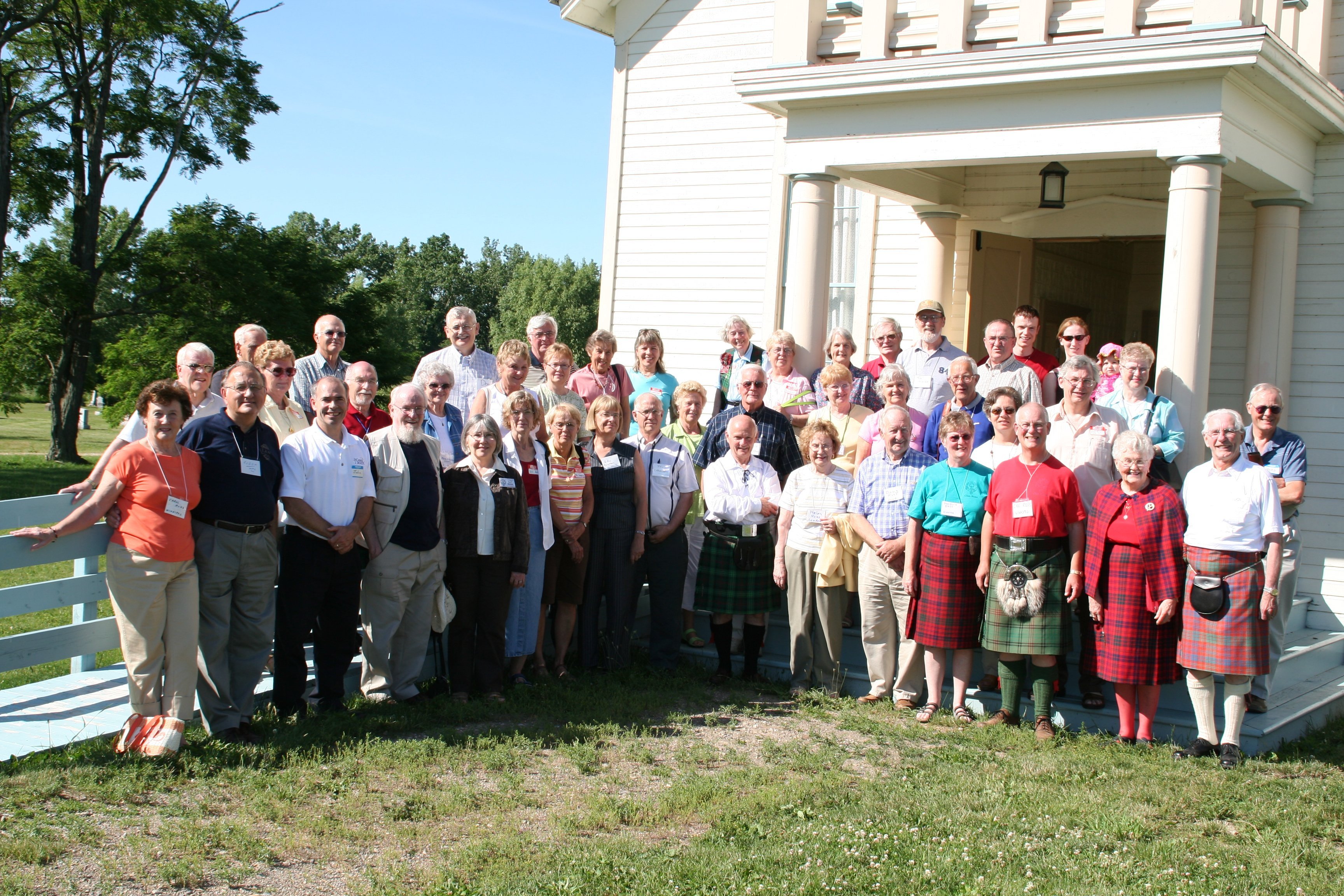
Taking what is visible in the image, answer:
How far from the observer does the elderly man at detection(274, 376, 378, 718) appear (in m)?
6.07

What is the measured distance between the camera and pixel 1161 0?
7.63 meters

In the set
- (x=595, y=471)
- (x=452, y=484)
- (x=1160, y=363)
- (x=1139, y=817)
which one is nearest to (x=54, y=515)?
(x=452, y=484)

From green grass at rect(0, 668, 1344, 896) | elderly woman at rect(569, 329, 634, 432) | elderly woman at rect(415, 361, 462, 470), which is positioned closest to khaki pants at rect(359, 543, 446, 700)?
green grass at rect(0, 668, 1344, 896)

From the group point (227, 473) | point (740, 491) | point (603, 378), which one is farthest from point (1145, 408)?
point (227, 473)

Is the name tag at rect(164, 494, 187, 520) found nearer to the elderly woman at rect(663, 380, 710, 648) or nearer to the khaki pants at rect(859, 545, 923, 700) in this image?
the elderly woman at rect(663, 380, 710, 648)

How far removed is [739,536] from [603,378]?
174 centimetres

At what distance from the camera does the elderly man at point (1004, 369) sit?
24.8ft

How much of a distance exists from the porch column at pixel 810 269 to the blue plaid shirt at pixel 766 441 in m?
1.10

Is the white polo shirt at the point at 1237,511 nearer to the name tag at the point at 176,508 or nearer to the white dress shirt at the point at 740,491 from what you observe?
the white dress shirt at the point at 740,491

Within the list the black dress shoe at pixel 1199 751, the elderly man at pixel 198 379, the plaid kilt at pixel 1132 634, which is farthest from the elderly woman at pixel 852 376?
the elderly man at pixel 198 379

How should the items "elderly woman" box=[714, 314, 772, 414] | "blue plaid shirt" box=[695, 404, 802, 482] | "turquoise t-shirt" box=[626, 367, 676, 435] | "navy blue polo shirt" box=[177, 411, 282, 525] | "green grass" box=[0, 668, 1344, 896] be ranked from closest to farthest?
"green grass" box=[0, 668, 1344, 896] < "navy blue polo shirt" box=[177, 411, 282, 525] < "blue plaid shirt" box=[695, 404, 802, 482] < "elderly woman" box=[714, 314, 772, 414] < "turquoise t-shirt" box=[626, 367, 676, 435]

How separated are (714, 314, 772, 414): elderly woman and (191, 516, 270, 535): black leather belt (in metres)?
3.76

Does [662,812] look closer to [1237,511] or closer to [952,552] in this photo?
[952,552]

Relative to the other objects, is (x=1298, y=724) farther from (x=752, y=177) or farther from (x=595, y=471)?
(x=752, y=177)
